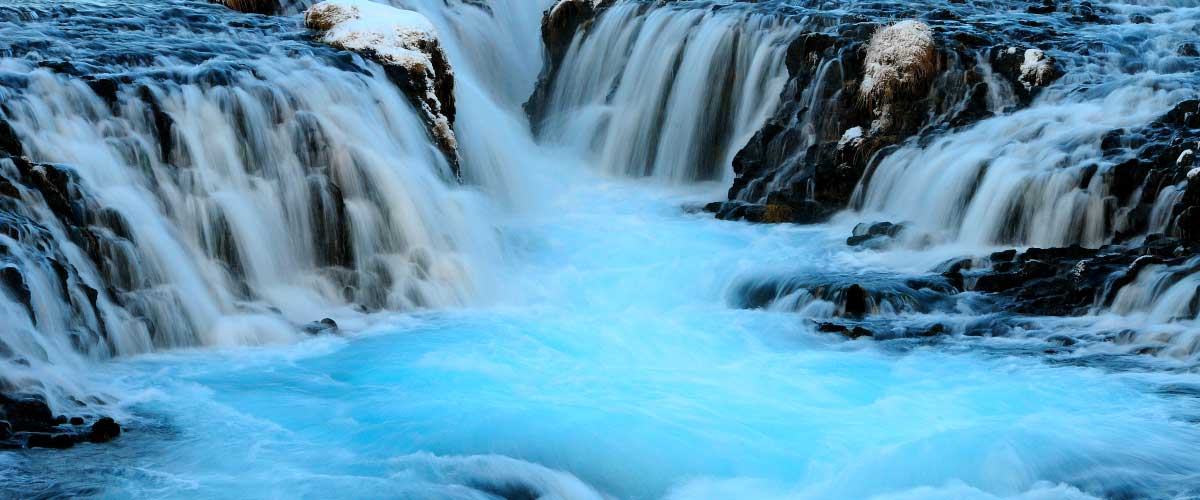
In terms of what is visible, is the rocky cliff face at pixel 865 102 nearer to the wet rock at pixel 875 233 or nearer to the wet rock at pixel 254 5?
the wet rock at pixel 875 233

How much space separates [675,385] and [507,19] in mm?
13578

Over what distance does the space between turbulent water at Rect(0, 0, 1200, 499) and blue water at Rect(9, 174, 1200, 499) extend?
3cm

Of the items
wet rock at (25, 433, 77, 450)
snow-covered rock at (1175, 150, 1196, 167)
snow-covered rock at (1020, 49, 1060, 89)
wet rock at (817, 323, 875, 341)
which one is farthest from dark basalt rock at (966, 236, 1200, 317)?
wet rock at (25, 433, 77, 450)

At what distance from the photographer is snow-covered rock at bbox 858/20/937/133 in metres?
13.6

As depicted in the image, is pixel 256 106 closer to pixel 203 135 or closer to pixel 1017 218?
pixel 203 135

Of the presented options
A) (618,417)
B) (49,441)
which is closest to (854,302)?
(618,417)

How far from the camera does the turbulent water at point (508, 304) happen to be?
702 centimetres

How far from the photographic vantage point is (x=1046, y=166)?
1142cm

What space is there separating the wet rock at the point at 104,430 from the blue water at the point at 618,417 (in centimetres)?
12

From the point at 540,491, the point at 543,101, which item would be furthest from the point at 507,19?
the point at 540,491

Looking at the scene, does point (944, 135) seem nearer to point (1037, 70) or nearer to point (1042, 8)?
point (1037, 70)

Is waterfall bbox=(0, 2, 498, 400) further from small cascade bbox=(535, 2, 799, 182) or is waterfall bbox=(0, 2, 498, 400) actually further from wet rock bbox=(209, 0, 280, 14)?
small cascade bbox=(535, 2, 799, 182)

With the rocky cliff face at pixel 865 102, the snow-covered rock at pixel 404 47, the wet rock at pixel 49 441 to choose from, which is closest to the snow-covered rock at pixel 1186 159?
the rocky cliff face at pixel 865 102

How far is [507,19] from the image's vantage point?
21.2 m
